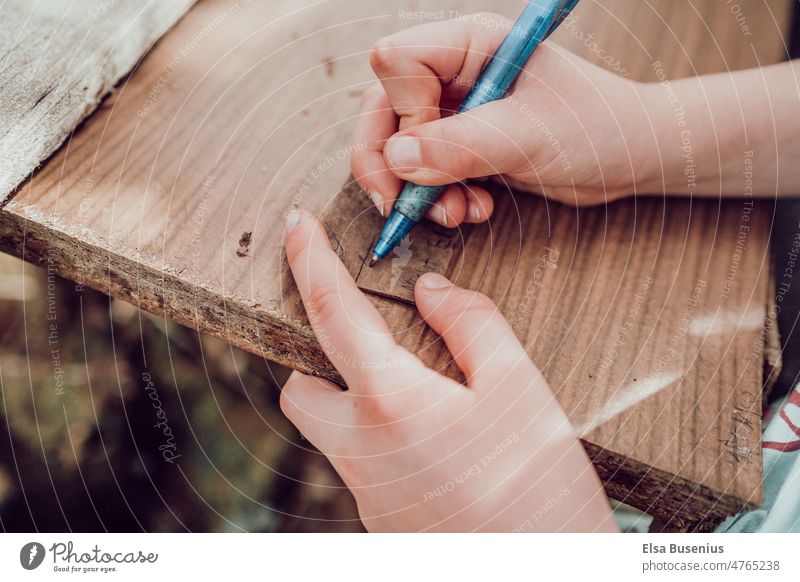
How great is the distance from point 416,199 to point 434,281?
7 centimetres

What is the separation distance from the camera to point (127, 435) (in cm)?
55

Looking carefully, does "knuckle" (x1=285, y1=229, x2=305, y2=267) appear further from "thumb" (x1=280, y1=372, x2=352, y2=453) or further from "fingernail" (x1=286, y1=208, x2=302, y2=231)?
"thumb" (x1=280, y1=372, x2=352, y2=453)

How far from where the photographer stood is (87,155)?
1.52 ft

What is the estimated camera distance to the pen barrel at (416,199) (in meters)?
0.45

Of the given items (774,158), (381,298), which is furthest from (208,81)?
(774,158)

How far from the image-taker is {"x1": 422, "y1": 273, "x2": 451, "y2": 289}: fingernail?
17.1 inches

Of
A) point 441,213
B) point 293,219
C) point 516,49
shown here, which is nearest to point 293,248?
point 293,219

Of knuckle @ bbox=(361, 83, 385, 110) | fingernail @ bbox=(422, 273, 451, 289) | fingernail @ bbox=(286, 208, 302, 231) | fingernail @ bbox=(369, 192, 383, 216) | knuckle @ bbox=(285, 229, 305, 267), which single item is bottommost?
fingernail @ bbox=(422, 273, 451, 289)

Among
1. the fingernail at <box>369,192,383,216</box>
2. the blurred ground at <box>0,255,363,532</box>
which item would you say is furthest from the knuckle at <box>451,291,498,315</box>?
the blurred ground at <box>0,255,363,532</box>

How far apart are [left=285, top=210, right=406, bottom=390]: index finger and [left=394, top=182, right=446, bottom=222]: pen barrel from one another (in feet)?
0.23

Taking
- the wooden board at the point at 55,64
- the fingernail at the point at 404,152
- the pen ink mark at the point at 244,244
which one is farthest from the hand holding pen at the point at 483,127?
the wooden board at the point at 55,64

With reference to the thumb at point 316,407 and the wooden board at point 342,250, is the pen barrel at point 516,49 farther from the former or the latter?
the thumb at point 316,407

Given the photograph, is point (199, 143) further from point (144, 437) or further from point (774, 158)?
point (774, 158)

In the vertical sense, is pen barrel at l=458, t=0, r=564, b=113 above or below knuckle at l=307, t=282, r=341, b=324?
above
